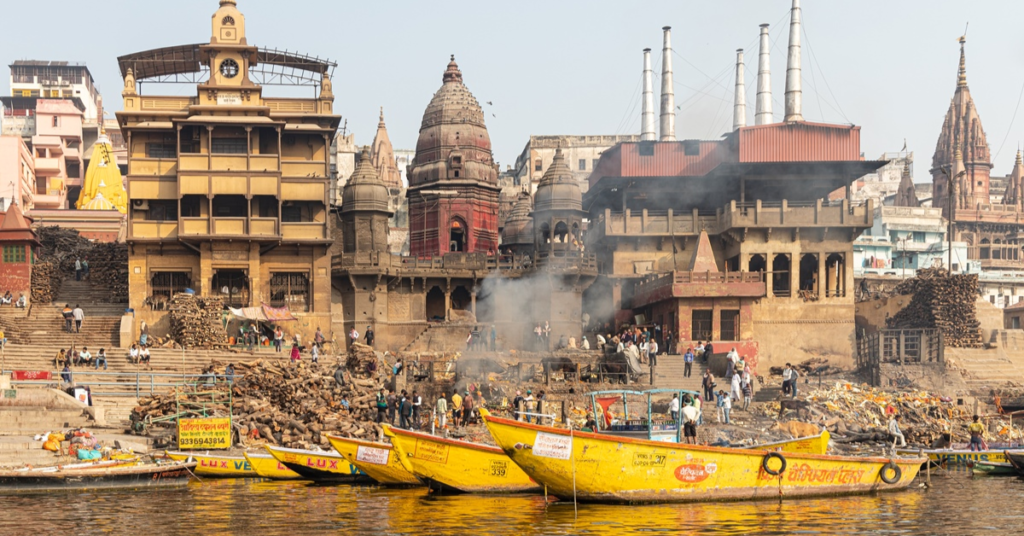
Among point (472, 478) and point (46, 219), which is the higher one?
point (46, 219)

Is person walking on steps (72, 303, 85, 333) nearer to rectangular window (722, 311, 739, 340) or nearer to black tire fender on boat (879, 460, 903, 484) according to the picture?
rectangular window (722, 311, 739, 340)

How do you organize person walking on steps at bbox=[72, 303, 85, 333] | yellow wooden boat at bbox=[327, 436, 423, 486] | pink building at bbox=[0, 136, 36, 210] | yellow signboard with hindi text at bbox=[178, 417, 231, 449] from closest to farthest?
yellow wooden boat at bbox=[327, 436, 423, 486], yellow signboard with hindi text at bbox=[178, 417, 231, 449], person walking on steps at bbox=[72, 303, 85, 333], pink building at bbox=[0, 136, 36, 210]

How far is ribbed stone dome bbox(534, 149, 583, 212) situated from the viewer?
186 ft

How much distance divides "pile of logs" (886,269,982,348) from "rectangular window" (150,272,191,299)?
30119 millimetres

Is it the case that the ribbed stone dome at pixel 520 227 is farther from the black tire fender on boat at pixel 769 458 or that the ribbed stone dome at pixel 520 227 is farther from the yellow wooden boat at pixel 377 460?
the black tire fender on boat at pixel 769 458

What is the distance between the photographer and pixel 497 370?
137 feet

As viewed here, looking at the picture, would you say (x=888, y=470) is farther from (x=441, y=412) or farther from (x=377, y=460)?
(x=441, y=412)

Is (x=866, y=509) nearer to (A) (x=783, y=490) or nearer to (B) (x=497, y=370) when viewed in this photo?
(A) (x=783, y=490)

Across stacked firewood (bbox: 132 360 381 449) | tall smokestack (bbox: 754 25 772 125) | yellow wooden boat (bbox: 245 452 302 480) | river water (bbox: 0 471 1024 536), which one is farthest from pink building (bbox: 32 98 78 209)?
river water (bbox: 0 471 1024 536)

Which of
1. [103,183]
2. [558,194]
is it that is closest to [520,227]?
[558,194]

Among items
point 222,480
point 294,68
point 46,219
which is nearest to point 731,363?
point 222,480

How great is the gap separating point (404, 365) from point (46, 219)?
35.9 m

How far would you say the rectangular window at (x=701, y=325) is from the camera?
48.1 m

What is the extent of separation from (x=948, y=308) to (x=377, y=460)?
3249cm
